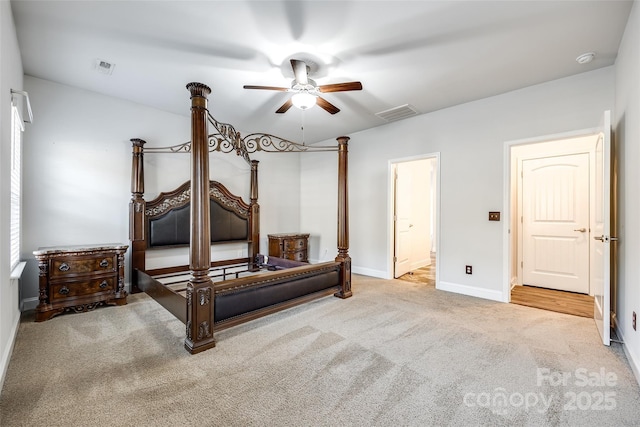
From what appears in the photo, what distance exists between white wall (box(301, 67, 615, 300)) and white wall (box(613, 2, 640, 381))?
17.0 inches

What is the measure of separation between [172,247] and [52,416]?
2773 millimetres

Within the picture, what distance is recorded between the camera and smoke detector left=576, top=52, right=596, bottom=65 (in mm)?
2613

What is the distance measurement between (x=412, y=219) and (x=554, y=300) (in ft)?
8.05

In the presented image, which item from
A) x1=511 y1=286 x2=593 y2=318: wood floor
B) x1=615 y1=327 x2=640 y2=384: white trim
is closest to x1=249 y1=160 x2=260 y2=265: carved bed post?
x1=511 y1=286 x2=593 y2=318: wood floor

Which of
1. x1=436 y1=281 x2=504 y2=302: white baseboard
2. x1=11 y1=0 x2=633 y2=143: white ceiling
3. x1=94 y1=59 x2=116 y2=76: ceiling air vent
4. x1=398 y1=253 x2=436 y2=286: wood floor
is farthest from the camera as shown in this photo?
x1=398 y1=253 x2=436 y2=286: wood floor

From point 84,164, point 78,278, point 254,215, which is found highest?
point 84,164

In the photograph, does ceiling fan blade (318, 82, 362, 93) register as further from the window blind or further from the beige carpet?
the window blind

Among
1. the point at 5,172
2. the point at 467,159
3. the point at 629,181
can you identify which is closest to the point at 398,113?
the point at 467,159

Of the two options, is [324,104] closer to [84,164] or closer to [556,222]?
[84,164]

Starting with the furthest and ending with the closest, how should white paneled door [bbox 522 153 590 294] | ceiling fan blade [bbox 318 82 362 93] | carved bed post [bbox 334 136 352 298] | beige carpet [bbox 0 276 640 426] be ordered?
white paneled door [bbox 522 153 590 294], carved bed post [bbox 334 136 352 298], ceiling fan blade [bbox 318 82 362 93], beige carpet [bbox 0 276 640 426]

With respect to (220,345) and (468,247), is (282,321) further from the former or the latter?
(468,247)

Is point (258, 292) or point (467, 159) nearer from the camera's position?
point (258, 292)

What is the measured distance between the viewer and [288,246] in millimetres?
5195

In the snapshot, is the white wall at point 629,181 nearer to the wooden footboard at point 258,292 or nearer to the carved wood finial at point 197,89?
the wooden footboard at point 258,292
